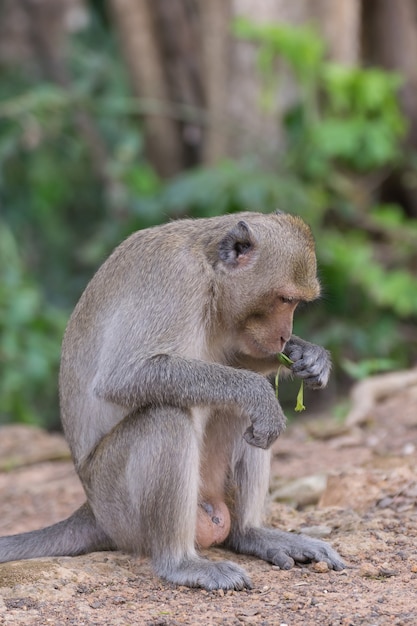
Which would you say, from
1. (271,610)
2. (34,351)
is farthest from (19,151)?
(271,610)

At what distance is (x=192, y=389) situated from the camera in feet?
15.1

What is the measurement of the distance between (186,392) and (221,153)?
27.6ft

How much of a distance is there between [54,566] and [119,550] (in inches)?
19.0

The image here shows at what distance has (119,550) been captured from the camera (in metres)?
4.92

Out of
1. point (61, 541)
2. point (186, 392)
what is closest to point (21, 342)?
point (61, 541)

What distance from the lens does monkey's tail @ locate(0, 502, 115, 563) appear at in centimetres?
487

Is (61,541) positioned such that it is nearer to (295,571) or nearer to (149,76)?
(295,571)

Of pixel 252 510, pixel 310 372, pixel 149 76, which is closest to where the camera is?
pixel 310 372

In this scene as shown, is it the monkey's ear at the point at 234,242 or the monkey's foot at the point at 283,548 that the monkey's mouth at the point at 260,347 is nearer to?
the monkey's ear at the point at 234,242

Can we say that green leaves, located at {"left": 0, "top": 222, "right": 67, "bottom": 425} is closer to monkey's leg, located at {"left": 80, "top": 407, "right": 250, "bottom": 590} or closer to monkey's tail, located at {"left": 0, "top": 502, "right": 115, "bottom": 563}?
monkey's tail, located at {"left": 0, "top": 502, "right": 115, "bottom": 563}

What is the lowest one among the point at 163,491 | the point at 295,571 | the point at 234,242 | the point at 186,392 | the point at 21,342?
the point at 295,571

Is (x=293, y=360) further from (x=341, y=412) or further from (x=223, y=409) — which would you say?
(x=341, y=412)

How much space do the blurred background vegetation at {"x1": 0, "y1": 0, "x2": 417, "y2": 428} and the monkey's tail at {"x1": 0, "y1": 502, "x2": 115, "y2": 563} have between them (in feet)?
16.2

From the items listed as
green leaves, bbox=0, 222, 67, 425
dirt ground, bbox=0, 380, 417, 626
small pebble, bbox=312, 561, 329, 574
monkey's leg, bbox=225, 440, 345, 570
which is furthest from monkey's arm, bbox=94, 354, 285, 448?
green leaves, bbox=0, 222, 67, 425
